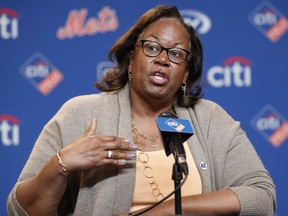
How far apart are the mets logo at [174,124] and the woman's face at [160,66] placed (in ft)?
1.57

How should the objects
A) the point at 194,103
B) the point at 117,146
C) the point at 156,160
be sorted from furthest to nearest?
the point at 194,103 → the point at 156,160 → the point at 117,146

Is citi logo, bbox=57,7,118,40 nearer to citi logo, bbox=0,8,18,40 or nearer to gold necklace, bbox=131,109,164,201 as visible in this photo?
citi logo, bbox=0,8,18,40

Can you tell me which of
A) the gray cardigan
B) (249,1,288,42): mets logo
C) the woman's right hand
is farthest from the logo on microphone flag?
(249,1,288,42): mets logo

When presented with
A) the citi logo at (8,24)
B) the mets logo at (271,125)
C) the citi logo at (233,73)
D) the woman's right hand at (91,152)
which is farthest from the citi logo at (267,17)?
the woman's right hand at (91,152)

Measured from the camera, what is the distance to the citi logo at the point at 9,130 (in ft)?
10.5

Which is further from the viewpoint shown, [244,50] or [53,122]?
[244,50]

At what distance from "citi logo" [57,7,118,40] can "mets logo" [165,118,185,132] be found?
5.48ft

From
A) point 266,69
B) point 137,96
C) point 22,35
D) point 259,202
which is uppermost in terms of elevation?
point 22,35

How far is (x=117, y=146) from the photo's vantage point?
1.79 metres

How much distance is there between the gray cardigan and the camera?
6.26 feet

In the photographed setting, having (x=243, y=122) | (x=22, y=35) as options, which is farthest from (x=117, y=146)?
(x=22, y=35)

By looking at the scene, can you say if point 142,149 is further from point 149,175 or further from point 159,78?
point 159,78

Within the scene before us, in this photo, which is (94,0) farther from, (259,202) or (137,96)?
(259,202)

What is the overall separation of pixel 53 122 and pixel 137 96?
34 cm
